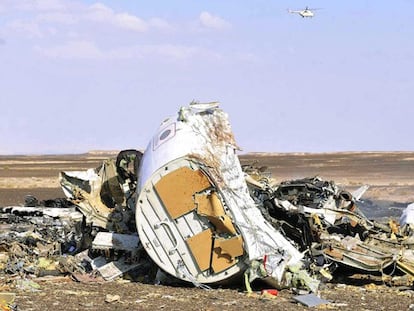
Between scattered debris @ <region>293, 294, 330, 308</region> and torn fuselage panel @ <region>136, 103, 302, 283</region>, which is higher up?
torn fuselage panel @ <region>136, 103, 302, 283</region>

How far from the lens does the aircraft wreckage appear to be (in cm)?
1139

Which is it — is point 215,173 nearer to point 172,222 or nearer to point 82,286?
point 172,222

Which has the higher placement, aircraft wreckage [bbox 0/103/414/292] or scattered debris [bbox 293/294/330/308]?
aircraft wreckage [bbox 0/103/414/292]

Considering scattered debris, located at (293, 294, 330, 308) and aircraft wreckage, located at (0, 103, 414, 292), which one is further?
aircraft wreckage, located at (0, 103, 414, 292)

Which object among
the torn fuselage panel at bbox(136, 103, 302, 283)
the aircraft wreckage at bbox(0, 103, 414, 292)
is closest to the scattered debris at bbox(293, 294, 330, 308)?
the aircraft wreckage at bbox(0, 103, 414, 292)

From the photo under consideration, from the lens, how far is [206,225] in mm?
11469

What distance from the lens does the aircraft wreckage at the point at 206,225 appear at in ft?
37.4

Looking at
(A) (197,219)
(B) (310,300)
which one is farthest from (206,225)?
(B) (310,300)

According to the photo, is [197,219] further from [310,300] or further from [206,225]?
[310,300]

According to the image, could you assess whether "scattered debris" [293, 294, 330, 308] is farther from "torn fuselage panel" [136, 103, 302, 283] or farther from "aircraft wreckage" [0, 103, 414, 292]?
"torn fuselage panel" [136, 103, 302, 283]

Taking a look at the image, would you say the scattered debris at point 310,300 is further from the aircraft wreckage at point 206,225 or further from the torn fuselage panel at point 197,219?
the torn fuselage panel at point 197,219

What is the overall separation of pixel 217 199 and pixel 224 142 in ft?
4.55

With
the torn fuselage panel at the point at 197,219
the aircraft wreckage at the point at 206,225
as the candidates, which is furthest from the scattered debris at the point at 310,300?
the torn fuselage panel at the point at 197,219

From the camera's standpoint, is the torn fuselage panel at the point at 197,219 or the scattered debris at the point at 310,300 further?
the torn fuselage panel at the point at 197,219
